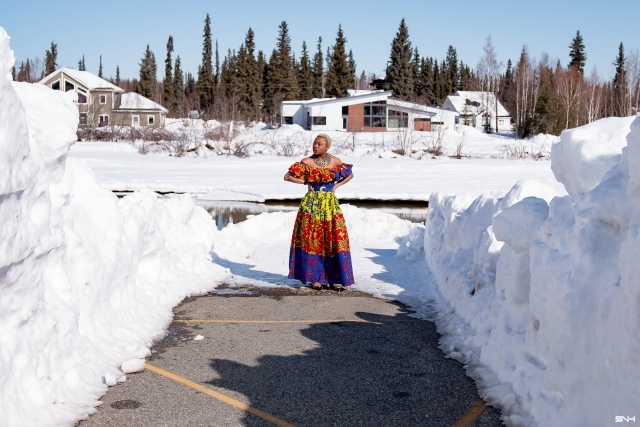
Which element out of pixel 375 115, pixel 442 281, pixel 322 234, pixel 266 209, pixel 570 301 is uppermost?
pixel 375 115

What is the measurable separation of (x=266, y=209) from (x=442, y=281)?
14207 millimetres

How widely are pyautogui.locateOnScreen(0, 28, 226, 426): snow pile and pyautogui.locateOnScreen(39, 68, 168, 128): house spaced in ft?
205

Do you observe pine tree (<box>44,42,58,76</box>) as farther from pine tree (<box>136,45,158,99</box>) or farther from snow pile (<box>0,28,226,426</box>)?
snow pile (<box>0,28,226,426</box>)

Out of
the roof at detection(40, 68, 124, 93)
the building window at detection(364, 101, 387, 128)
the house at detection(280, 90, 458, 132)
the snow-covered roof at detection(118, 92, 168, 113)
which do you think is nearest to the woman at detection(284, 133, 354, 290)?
the house at detection(280, 90, 458, 132)

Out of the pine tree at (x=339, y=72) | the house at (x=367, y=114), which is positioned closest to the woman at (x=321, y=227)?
the house at (x=367, y=114)

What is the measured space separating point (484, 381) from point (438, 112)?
67892mm

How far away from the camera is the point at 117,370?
5473 millimetres

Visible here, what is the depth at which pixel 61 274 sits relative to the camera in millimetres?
5508

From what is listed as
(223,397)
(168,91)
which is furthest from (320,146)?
(168,91)

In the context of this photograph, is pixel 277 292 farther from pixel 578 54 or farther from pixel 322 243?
pixel 578 54

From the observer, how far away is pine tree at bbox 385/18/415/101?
304 feet

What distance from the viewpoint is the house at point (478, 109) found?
8131 cm

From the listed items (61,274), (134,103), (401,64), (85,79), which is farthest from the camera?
(401,64)

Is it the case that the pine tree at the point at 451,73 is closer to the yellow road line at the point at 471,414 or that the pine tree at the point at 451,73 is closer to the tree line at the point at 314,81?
the tree line at the point at 314,81
